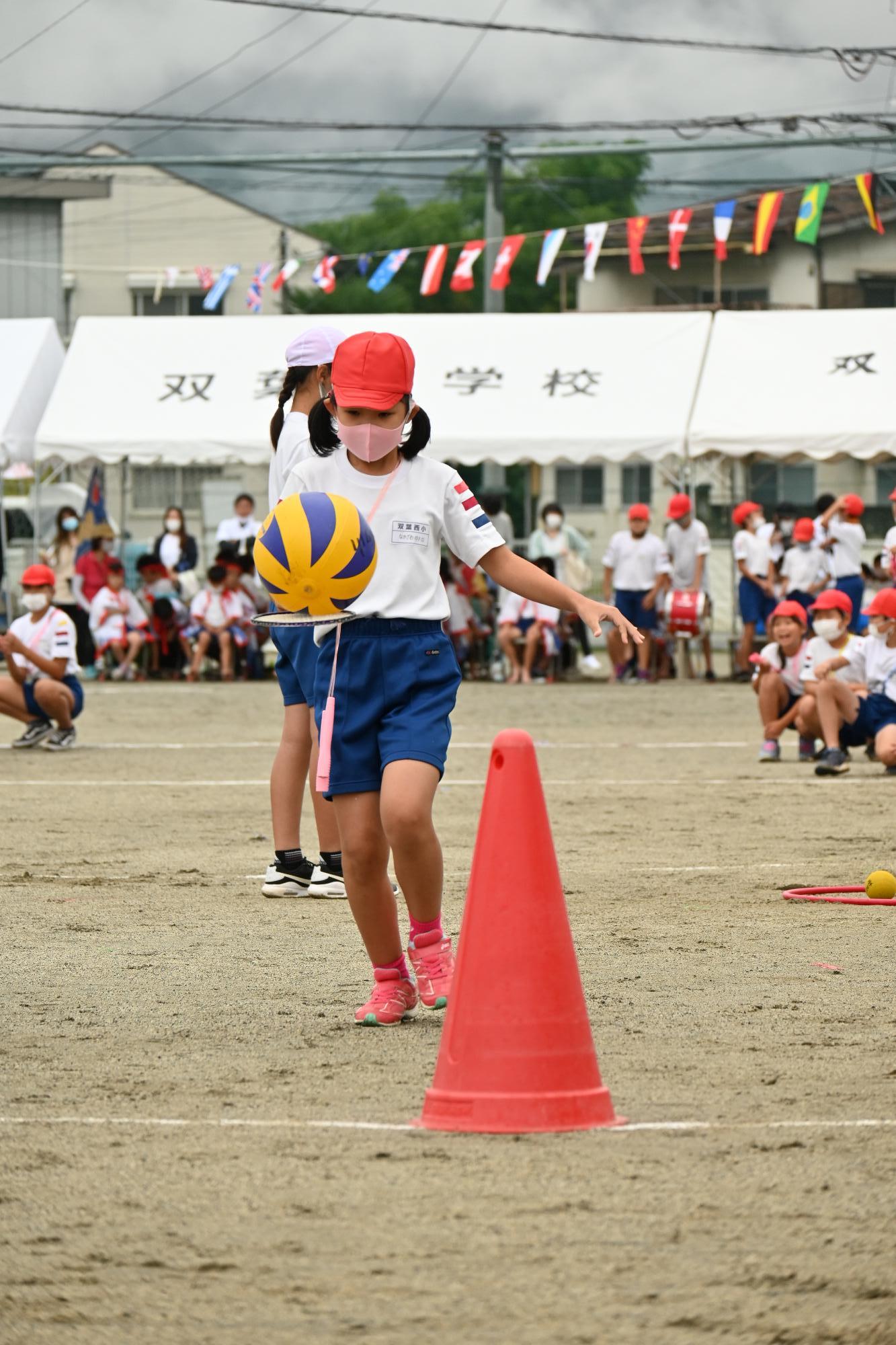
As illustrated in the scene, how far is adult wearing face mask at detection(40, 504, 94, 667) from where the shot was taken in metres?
23.0

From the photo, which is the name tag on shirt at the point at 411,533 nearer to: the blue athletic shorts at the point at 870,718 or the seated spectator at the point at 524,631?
the blue athletic shorts at the point at 870,718

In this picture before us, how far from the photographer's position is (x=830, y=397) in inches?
864

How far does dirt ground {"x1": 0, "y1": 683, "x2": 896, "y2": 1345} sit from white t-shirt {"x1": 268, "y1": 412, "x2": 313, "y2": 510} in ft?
5.20

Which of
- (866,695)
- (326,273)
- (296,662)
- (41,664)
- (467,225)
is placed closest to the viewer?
(296,662)

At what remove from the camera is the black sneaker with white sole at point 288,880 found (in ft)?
25.5

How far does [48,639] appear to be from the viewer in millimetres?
14141

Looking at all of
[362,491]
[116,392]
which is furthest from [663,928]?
[116,392]

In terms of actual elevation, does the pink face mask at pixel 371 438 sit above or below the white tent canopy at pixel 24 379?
below

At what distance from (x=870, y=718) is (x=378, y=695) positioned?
26.6 feet

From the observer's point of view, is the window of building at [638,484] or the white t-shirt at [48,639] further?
the window of building at [638,484]

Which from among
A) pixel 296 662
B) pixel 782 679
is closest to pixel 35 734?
pixel 782 679

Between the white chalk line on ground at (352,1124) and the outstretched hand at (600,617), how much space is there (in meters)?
1.23

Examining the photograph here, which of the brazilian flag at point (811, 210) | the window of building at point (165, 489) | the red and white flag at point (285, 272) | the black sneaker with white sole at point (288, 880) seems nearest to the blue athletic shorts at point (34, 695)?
the black sneaker with white sole at point (288, 880)

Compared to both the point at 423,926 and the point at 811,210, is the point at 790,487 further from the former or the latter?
the point at 423,926
